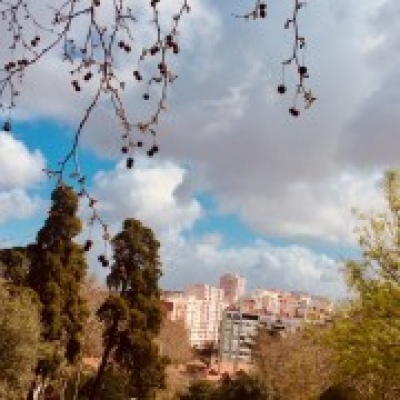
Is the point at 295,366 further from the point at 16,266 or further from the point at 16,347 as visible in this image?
the point at 16,347

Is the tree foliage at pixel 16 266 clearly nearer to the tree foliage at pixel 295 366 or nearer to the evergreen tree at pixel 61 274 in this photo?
the evergreen tree at pixel 61 274

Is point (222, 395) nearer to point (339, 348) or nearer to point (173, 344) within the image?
point (339, 348)

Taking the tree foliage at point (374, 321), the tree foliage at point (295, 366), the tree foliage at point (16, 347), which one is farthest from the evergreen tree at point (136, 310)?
the tree foliage at point (374, 321)

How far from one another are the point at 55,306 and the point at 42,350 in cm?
313

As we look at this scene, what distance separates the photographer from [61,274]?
38.9 metres

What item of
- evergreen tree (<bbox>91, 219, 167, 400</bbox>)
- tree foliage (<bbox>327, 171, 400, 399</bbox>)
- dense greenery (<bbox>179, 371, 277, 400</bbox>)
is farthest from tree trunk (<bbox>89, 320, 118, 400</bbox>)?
tree foliage (<bbox>327, 171, 400, 399</bbox>)

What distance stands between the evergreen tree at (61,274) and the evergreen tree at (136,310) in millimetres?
3375

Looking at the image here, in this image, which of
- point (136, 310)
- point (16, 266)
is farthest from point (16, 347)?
point (136, 310)

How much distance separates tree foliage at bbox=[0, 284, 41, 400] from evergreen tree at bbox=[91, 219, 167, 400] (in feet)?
34.1

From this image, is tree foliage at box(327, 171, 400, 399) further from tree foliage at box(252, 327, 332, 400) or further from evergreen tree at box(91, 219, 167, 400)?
evergreen tree at box(91, 219, 167, 400)

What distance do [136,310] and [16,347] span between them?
11.8 meters

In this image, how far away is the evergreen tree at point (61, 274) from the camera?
38188 mm

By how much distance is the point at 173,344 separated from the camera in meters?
92.6

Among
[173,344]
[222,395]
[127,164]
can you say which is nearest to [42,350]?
[222,395]
